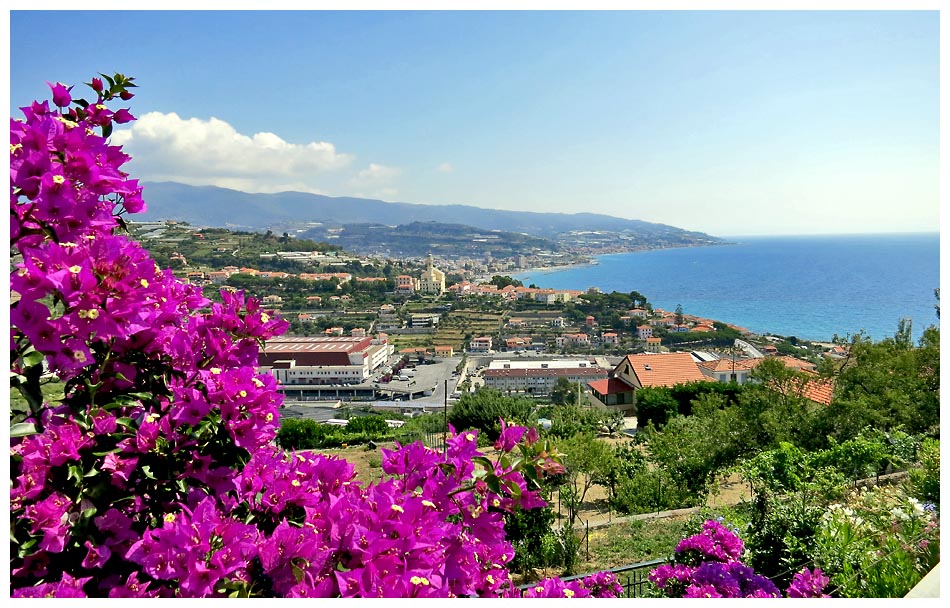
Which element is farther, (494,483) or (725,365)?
(725,365)

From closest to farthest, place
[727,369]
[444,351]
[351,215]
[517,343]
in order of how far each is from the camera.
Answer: [727,369], [444,351], [517,343], [351,215]

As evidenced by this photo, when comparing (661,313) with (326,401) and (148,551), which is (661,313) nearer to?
(326,401)

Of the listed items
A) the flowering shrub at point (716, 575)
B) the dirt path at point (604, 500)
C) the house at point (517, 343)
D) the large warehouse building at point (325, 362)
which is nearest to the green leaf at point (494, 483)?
the flowering shrub at point (716, 575)

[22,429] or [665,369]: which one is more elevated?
[22,429]

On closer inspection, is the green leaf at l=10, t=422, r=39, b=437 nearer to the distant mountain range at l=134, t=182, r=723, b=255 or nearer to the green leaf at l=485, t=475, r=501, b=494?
the green leaf at l=485, t=475, r=501, b=494

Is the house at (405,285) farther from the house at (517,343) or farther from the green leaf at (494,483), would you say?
the green leaf at (494,483)

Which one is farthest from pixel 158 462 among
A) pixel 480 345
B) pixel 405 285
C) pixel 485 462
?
pixel 405 285

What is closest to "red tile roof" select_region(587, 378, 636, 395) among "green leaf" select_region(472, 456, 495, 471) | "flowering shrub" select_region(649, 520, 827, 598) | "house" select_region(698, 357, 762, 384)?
"house" select_region(698, 357, 762, 384)

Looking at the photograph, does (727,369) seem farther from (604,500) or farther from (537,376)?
(604,500)
